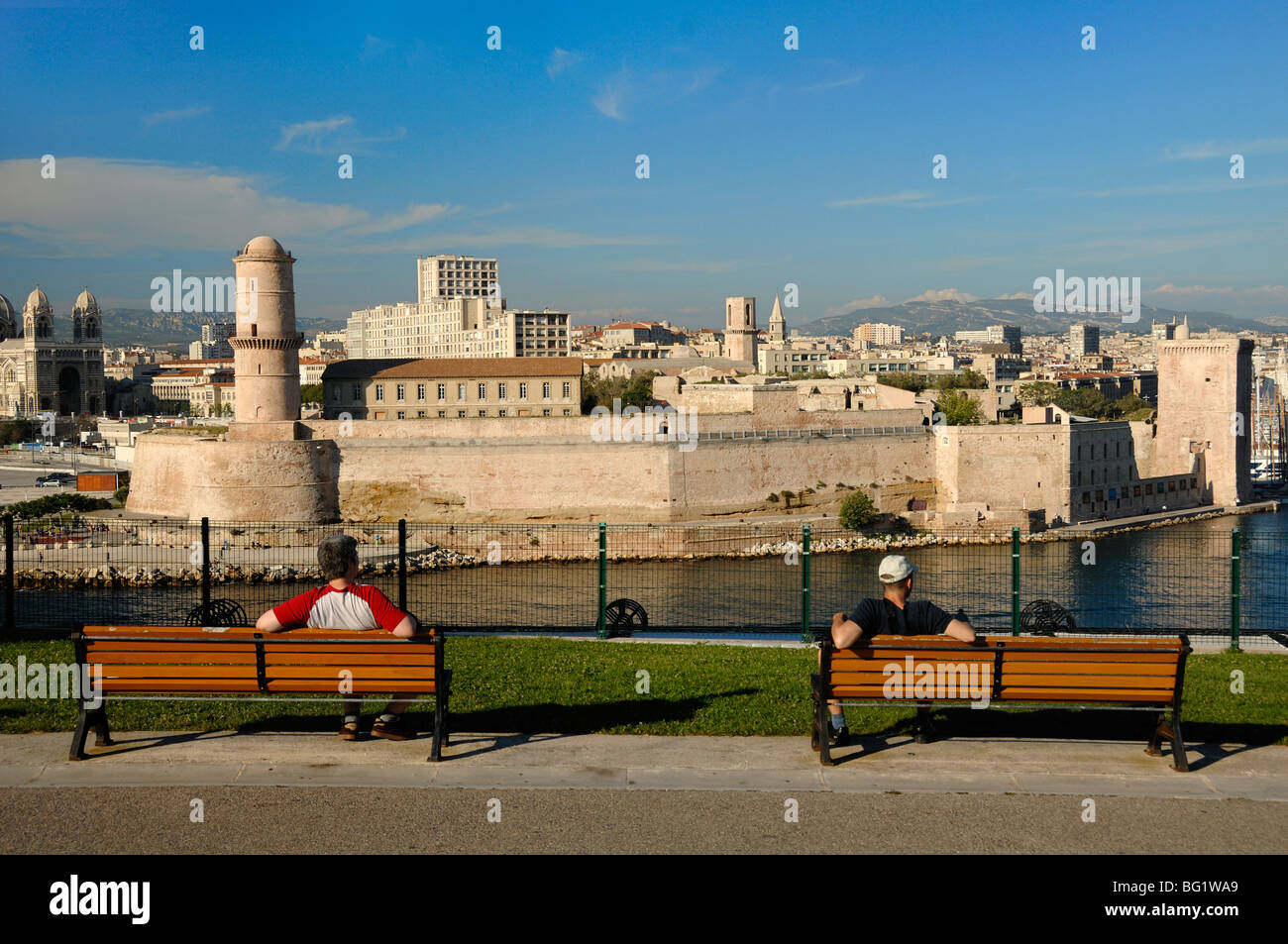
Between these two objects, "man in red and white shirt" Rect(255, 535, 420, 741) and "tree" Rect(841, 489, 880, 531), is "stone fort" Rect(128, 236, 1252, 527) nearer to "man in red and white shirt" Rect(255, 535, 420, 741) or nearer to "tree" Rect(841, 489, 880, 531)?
"tree" Rect(841, 489, 880, 531)

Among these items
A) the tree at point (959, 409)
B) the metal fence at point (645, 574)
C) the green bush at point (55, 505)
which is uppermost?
the tree at point (959, 409)

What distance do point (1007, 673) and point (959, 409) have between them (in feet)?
154

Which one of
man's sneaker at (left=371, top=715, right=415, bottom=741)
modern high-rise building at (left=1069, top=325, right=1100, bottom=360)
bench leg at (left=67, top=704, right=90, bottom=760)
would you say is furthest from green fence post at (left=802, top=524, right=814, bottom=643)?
modern high-rise building at (left=1069, top=325, right=1100, bottom=360)

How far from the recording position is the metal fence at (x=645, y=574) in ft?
50.4

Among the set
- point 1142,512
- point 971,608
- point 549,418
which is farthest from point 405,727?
point 1142,512

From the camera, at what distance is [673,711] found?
18.0ft

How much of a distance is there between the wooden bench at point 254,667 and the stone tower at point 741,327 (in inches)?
3004

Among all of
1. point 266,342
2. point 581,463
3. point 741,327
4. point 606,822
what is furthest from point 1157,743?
point 741,327

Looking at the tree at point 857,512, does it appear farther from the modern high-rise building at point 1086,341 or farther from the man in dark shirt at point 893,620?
the modern high-rise building at point 1086,341

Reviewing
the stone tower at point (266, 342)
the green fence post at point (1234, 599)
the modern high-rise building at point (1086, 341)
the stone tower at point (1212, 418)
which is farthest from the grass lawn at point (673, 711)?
the modern high-rise building at point (1086, 341)

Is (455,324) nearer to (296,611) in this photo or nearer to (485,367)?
(485,367)

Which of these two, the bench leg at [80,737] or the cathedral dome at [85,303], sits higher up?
the cathedral dome at [85,303]

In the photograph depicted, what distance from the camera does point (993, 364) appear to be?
358ft
